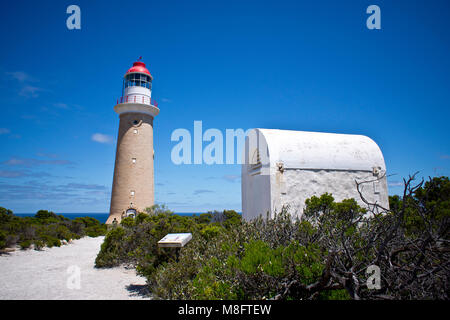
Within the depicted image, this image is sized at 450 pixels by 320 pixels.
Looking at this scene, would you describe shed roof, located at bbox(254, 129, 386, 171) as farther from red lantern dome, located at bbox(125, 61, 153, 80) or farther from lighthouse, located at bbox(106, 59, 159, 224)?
red lantern dome, located at bbox(125, 61, 153, 80)

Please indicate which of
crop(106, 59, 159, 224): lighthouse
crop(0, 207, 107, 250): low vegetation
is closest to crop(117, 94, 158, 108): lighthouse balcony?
crop(106, 59, 159, 224): lighthouse

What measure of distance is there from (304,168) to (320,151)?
1.18 m

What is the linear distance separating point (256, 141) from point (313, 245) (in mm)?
7553

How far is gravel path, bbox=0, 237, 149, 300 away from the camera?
656 cm

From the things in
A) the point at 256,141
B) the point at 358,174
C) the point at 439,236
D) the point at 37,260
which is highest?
the point at 256,141

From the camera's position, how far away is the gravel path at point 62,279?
21.5 feet

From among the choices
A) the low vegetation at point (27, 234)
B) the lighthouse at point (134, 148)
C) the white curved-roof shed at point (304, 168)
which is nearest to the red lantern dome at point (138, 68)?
the lighthouse at point (134, 148)

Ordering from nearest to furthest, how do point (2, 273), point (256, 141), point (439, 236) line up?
point (439, 236), point (2, 273), point (256, 141)

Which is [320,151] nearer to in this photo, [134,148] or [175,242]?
[175,242]

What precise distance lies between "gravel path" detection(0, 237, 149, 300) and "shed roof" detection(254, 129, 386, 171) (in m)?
6.34

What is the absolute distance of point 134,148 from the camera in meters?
19.3
